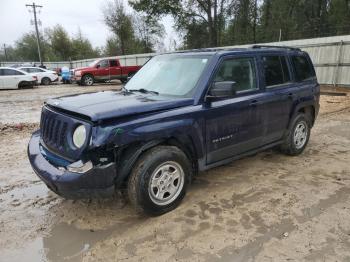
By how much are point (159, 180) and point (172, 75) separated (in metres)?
1.53

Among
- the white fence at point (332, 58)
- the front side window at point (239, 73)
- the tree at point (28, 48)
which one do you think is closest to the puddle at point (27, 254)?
the front side window at point (239, 73)

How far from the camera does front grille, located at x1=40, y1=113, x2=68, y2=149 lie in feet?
11.9

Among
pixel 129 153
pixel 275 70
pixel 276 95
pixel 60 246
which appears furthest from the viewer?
pixel 275 70

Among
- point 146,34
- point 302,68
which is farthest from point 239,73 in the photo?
point 146,34

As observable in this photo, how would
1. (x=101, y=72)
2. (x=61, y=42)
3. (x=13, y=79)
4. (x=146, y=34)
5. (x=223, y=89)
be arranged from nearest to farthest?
(x=223, y=89) < (x=13, y=79) < (x=101, y=72) < (x=146, y=34) < (x=61, y=42)

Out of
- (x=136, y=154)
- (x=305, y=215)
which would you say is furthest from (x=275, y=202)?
(x=136, y=154)

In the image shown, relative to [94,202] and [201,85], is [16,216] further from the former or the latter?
[201,85]

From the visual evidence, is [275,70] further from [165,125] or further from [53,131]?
[53,131]

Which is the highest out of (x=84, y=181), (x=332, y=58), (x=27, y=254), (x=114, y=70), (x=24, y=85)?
(x=332, y=58)

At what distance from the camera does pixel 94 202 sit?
4.30 m

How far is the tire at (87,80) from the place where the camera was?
23.4 metres

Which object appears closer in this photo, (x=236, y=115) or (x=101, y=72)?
(x=236, y=115)

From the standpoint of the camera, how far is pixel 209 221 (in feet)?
12.4

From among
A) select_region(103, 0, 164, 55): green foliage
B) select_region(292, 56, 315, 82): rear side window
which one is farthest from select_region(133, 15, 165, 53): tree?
select_region(292, 56, 315, 82): rear side window
